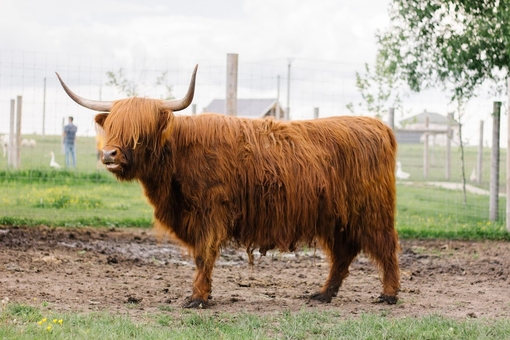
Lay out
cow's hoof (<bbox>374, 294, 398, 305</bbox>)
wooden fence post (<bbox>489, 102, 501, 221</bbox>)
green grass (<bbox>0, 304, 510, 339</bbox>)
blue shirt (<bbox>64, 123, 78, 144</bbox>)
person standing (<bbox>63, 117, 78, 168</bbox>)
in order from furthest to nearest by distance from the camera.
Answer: blue shirt (<bbox>64, 123, 78, 144</bbox>)
person standing (<bbox>63, 117, 78, 168</bbox>)
wooden fence post (<bbox>489, 102, 501, 221</bbox>)
cow's hoof (<bbox>374, 294, 398, 305</bbox>)
green grass (<bbox>0, 304, 510, 339</bbox>)

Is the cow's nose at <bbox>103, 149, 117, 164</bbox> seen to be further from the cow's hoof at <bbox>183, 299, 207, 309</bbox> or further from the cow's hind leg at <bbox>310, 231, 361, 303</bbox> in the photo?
the cow's hind leg at <bbox>310, 231, 361, 303</bbox>

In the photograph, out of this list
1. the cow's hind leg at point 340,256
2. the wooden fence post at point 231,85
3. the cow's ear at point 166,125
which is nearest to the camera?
the cow's ear at point 166,125

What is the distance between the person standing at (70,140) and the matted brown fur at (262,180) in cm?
966

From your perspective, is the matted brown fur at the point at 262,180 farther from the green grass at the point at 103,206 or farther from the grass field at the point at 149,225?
the green grass at the point at 103,206

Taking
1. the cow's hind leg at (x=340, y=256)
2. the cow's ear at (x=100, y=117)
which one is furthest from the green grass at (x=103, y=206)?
the cow's ear at (x=100, y=117)

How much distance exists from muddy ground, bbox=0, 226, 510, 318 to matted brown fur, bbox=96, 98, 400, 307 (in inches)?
17.4

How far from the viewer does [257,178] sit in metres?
6.64

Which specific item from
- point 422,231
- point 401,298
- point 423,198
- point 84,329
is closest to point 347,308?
point 401,298

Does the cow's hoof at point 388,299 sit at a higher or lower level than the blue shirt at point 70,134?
lower

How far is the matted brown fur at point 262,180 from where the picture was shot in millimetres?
6473

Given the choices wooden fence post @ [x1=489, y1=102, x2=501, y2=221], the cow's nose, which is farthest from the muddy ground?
wooden fence post @ [x1=489, y1=102, x2=501, y2=221]

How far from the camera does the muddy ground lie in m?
6.56

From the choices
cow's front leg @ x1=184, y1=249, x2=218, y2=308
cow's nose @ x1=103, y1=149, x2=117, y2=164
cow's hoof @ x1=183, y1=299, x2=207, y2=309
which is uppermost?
cow's nose @ x1=103, y1=149, x2=117, y2=164

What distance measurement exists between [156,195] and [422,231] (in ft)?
20.2
